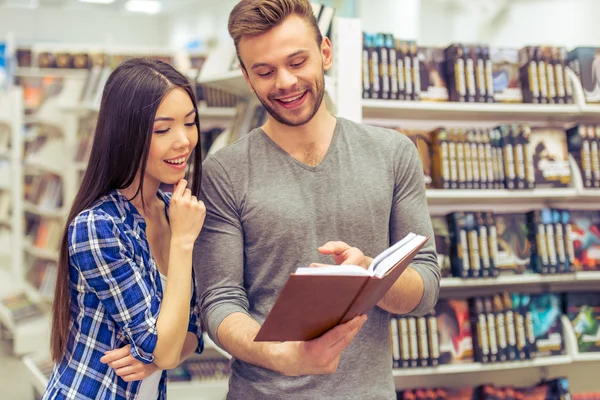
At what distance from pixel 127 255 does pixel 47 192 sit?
445cm

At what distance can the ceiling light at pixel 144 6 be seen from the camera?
11602 mm

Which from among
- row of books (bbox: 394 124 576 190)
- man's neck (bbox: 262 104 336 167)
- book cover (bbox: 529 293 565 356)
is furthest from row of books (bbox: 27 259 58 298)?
man's neck (bbox: 262 104 336 167)

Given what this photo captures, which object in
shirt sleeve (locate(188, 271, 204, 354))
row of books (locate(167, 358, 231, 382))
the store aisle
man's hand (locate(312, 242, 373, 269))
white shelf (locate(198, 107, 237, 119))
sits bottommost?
the store aisle

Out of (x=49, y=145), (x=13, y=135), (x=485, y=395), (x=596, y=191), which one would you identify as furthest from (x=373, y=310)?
(x=13, y=135)

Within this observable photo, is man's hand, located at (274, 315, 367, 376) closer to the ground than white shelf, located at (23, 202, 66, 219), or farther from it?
closer to the ground

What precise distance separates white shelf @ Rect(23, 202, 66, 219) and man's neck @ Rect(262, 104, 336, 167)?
138 inches

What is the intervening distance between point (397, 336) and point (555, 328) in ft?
2.66

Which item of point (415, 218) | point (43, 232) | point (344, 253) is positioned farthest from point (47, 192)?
point (344, 253)

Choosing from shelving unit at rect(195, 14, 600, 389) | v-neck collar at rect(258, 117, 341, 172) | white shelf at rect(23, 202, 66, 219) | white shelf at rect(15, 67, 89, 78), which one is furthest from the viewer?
white shelf at rect(15, 67, 89, 78)

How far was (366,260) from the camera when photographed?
3.76 feet

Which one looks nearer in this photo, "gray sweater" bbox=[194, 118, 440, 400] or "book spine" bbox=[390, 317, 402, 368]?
"gray sweater" bbox=[194, 118, 440, 400]

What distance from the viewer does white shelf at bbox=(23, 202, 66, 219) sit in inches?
191

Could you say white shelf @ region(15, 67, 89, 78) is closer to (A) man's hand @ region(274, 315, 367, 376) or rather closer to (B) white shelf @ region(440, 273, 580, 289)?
(B) white shelf @ region(440, 273, 580, 289)

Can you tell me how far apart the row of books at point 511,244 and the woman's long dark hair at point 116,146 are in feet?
5.93
